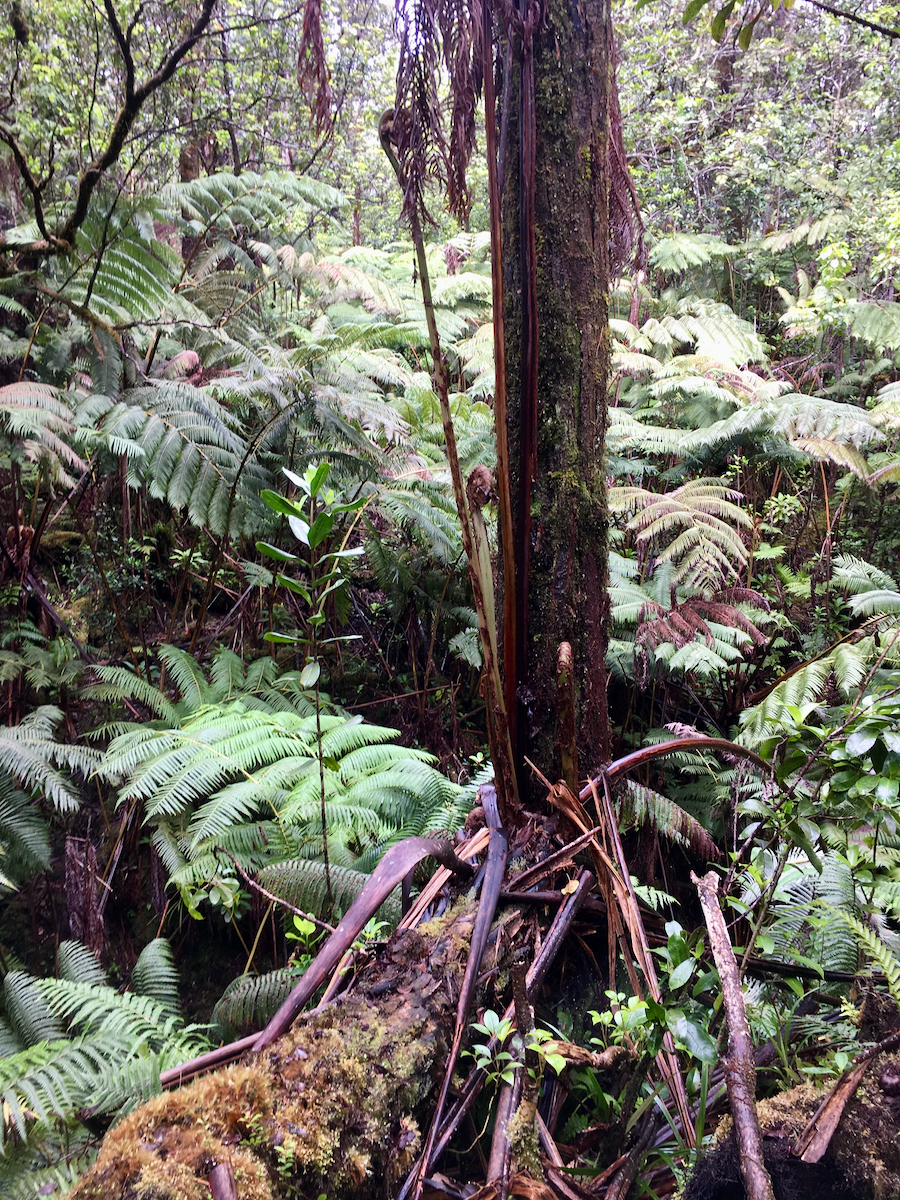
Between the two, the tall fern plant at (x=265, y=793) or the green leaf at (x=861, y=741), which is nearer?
the green leaf at (x=861, y=741)

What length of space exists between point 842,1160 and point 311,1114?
0.64m

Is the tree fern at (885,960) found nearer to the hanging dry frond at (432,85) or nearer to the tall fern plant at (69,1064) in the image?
the tall fern plant at (69,1064)

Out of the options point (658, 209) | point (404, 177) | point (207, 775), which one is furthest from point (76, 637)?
point (658, 209)

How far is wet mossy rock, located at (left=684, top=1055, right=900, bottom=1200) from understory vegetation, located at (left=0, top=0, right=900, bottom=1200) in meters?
0.08

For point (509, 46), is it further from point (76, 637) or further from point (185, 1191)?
point (76, 637)

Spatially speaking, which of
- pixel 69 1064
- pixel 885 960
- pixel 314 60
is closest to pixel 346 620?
pixel 69 1064

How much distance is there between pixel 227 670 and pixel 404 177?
2.01 m

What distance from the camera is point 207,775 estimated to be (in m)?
1.96

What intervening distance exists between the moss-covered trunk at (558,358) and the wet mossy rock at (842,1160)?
0.72 m

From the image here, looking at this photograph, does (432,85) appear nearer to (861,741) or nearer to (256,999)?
(861,741)

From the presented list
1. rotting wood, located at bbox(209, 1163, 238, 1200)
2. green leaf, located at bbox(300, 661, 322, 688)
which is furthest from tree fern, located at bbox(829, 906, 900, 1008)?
green leaf, located at bbox(300, 661, 322, 688)

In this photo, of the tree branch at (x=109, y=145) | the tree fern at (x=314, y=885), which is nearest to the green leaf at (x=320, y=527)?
the tree fern at (x=314, y=885)

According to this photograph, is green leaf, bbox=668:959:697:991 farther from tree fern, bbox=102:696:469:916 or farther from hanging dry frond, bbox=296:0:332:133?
hanging dry frond, bbox=296:0:332:133

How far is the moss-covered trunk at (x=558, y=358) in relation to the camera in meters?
1.45
